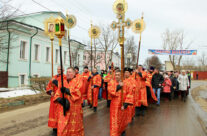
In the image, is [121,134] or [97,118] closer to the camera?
[121,134]

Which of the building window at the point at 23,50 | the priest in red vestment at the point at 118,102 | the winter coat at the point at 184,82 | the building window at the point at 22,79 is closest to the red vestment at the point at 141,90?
the priest in red vestment at the point at 118,102

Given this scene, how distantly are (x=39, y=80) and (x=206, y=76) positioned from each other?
173ft

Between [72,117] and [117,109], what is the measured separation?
110cm

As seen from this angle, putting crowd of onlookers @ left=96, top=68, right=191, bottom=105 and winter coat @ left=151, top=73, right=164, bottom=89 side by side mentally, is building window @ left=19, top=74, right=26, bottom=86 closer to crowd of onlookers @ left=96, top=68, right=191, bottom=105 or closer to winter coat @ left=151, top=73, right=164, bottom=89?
crowd of onlookers @ left=96, top=68, right=191, bottom=105

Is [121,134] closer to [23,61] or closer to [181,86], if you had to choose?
[181,86]

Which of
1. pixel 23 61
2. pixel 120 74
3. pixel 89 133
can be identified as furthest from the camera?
pixel 23 61

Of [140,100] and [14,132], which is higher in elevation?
[140,100]

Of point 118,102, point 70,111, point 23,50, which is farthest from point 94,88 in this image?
point 23,50

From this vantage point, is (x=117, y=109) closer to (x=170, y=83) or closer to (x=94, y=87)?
(x=94, y=87)

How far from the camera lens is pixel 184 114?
8273 mm

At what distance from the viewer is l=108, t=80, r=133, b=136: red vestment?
4.56 metres

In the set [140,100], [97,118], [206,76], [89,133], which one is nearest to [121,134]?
[89,133]

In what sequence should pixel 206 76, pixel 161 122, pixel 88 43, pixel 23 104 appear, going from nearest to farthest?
pixel 161 122, pixel 23 104, pixel 88 43, pixel 206 76

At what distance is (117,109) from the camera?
4.61 m
